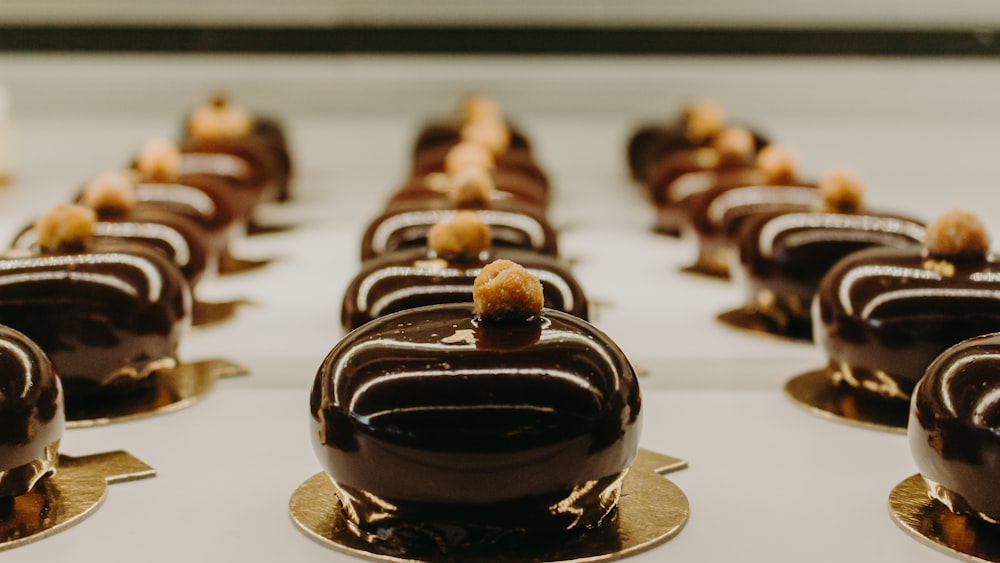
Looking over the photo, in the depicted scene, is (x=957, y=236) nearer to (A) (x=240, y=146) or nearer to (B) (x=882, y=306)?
(B) (x=882, y=306)

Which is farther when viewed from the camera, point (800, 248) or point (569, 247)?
point (569, 247)

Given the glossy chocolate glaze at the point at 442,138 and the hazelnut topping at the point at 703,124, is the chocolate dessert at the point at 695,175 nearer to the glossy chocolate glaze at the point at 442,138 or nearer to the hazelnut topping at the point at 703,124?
the hazelnut topping at the point at 703,124

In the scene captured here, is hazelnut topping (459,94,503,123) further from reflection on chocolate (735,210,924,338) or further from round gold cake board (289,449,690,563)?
round gold cake board (289,449,690,563)

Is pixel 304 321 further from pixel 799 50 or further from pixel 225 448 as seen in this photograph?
pixel 799 50

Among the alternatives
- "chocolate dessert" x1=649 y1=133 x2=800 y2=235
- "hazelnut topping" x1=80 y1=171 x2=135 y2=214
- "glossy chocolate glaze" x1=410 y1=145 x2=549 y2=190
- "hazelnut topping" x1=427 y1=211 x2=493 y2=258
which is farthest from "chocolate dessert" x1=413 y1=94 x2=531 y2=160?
"hazelnut topping" x1=427 y1=211 x2=493 y2=258

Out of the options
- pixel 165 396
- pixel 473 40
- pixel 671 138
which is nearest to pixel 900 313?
pixel 165 396

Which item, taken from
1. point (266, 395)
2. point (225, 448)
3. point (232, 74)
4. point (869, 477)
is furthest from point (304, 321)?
point (232, 74)

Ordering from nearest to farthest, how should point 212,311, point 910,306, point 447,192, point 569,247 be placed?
point 910,306, point 212,311, point 447,192, point 569,247
